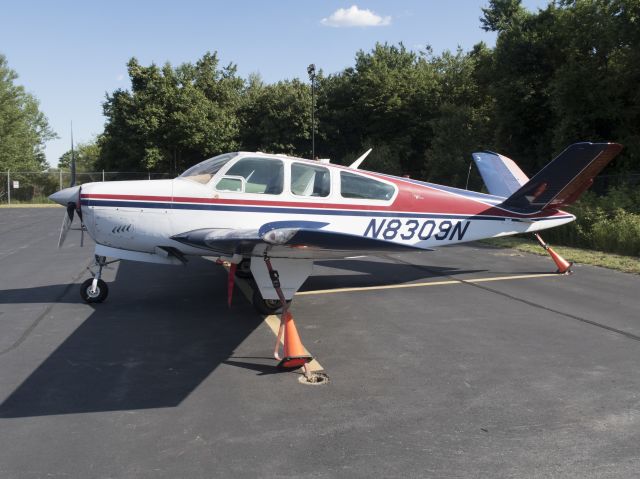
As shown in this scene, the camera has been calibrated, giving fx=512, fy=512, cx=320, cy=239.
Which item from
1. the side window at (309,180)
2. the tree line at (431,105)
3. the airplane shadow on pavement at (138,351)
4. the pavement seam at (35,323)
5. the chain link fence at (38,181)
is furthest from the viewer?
the chain link fence at (38,181)

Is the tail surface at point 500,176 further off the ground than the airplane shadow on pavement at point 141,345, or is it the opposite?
the tail surface at point 500,176

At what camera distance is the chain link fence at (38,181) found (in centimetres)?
3978

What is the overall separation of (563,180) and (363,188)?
3.57m

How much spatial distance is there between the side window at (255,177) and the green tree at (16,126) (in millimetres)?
44701

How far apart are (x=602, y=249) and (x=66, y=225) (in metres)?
11.8

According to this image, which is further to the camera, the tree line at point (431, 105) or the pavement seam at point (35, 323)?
the tree line at point (431, 105)

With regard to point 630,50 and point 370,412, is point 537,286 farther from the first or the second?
point 630,50

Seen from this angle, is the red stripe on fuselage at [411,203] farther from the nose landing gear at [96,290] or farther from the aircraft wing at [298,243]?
the nose landing gear at [96,290]

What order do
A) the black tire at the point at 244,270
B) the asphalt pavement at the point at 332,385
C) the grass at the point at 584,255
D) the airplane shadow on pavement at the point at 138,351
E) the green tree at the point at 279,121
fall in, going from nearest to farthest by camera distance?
the asphalt pavement at the point at 332,385 → the airplane shadow on pavement at the point at 138,351 → the black tire at the point at 244,270 → the grass at the point at 584,255 → the green tree at the point at 279,121

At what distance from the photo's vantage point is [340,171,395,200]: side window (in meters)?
7.30

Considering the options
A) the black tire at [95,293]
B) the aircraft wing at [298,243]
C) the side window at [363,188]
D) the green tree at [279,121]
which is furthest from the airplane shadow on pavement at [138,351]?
the green tree at [279,121]

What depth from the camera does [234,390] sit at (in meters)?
4.34

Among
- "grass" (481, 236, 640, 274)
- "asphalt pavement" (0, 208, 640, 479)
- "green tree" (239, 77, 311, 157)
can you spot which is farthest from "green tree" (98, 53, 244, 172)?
"asphalt pavement" (0, 208, 640, 479)

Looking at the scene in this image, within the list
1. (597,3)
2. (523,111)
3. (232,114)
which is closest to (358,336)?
(597,3)
